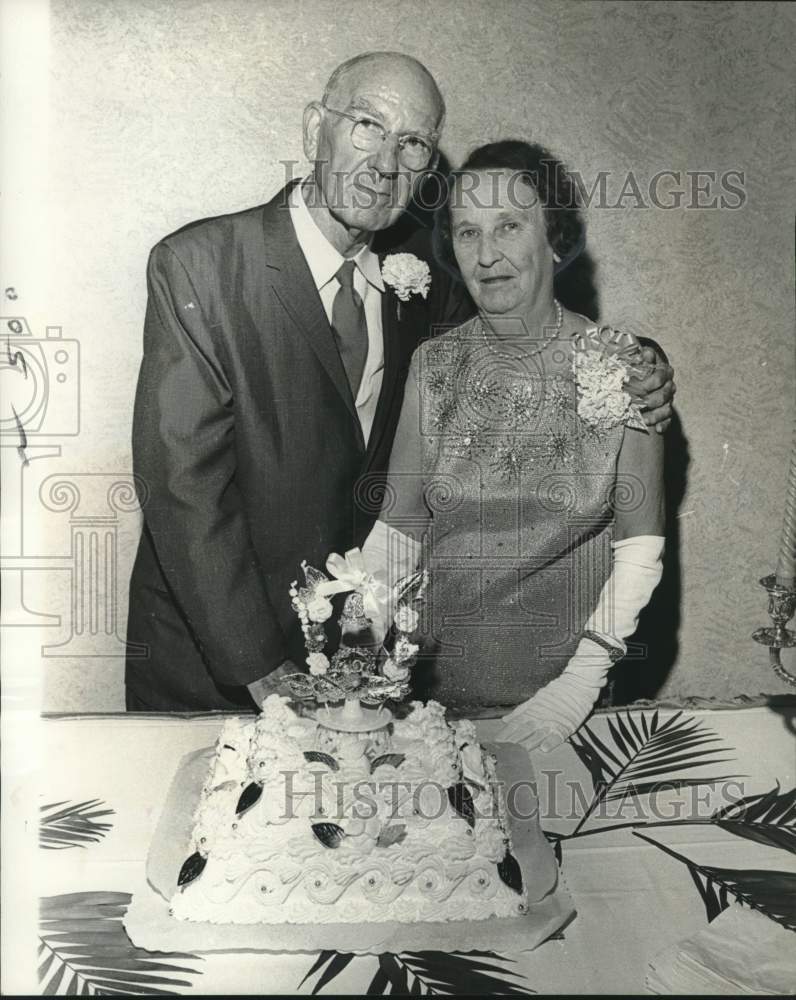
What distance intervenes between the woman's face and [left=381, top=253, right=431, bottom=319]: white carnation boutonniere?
110 millimetres

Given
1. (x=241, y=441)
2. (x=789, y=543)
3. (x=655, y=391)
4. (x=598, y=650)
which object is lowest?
(x=598, y=650)

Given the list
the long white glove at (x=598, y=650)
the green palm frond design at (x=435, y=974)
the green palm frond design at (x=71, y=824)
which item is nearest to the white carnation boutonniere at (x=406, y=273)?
the long white glove at (x=598, y=650)

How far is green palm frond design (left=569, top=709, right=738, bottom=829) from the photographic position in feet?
12.2

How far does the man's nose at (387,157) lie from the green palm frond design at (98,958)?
211cm

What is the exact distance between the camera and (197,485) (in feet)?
12.0

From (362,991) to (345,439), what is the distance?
5.00 feet

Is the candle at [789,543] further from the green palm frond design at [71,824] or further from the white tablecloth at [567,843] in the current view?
the green palm frond design at [71,824]

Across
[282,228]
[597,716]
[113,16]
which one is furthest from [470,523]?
[113,16]

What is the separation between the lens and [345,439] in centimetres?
369

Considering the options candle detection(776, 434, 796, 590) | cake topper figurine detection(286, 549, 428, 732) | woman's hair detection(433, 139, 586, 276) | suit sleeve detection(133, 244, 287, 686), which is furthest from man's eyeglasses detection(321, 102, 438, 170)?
candle detection(776, 434, 796, 590)

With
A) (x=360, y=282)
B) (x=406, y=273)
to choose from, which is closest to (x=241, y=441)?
(x=360, y=282)

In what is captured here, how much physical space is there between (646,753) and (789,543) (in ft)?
2.55

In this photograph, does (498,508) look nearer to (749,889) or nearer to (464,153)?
(464,153)

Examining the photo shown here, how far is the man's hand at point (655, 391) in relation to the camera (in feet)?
12.3
